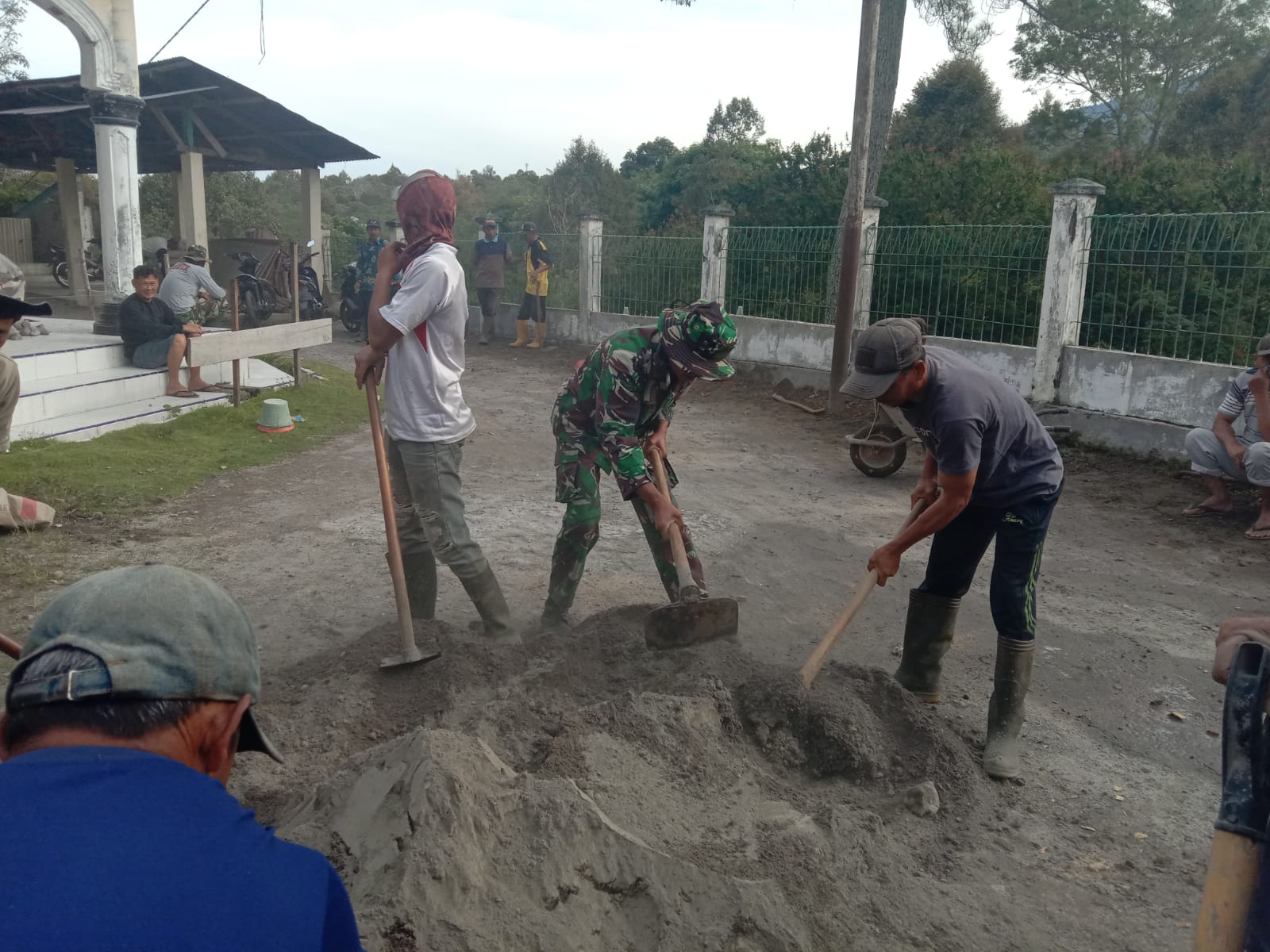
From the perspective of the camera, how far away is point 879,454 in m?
8.34

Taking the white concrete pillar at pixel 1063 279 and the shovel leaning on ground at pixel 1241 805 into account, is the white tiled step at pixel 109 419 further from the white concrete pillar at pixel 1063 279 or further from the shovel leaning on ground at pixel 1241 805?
the shovel leaning on ground at pixel 1241 805

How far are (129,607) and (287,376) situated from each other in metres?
10.6

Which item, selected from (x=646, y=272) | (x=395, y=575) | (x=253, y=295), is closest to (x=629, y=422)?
(x=395, y=575)

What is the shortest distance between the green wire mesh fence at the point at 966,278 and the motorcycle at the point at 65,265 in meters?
14.5

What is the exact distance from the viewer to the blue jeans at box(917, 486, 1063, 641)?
3561 millimetres

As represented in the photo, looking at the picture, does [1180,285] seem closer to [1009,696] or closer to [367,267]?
[1009,696]

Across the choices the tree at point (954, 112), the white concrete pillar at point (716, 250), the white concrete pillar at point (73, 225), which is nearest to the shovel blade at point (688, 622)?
the white concrete pillar at point (716, 250)

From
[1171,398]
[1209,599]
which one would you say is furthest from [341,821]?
[1171,398]

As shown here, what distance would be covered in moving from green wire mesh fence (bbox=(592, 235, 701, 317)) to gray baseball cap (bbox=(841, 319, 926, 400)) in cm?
1058

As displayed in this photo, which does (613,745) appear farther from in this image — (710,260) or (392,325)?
(710,260)

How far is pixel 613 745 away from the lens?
3.17 m

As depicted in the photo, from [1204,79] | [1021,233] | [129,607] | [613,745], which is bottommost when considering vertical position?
[613,745]

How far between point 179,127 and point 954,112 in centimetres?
1612

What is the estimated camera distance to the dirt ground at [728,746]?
7.86 feet
